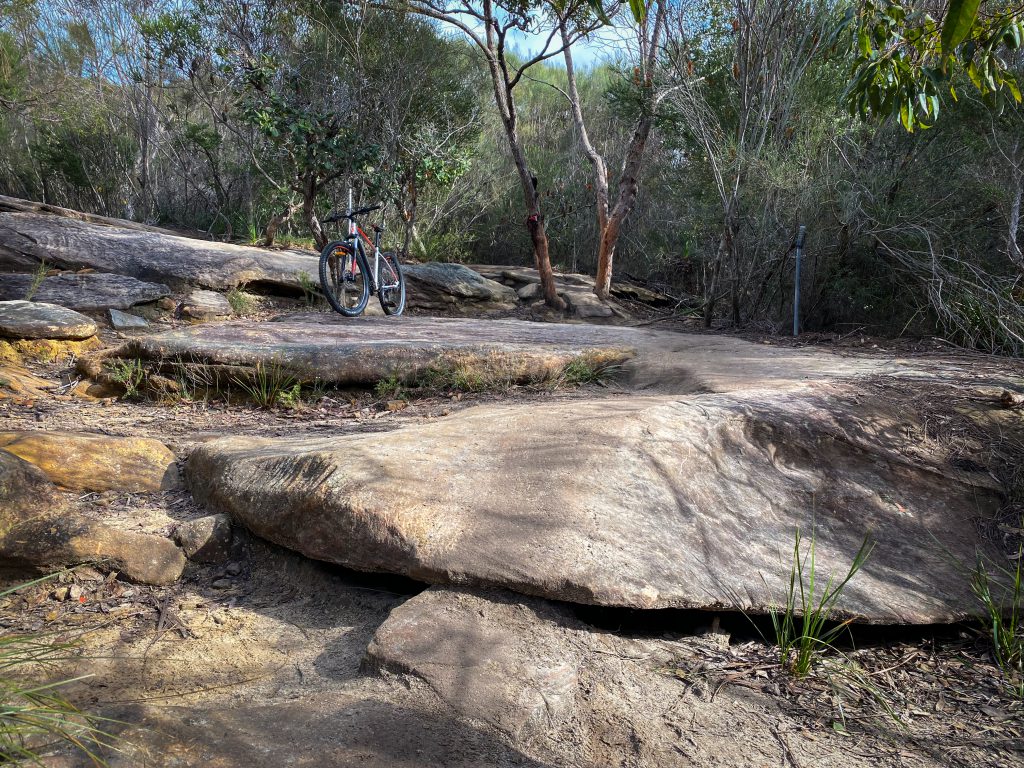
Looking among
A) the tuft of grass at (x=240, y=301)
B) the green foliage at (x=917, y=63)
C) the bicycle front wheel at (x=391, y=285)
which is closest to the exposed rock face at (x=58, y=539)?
the green foliage at (x=917, y=63)

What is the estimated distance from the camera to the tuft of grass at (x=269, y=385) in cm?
457

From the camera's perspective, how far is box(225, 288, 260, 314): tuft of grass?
7.61 m

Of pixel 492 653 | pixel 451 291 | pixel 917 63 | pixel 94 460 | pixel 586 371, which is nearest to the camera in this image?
pixel 492 653

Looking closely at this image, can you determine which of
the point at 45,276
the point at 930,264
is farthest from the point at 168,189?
the point at 930,264

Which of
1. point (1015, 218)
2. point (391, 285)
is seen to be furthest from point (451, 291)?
point (1015, 218)

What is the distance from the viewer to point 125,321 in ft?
20.9

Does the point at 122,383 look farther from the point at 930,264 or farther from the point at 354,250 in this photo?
the point at 930,264

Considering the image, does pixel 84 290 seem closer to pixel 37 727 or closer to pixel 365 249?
pixel 365 249

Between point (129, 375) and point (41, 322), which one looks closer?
point (129, 375)

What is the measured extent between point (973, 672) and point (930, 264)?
4741 mm

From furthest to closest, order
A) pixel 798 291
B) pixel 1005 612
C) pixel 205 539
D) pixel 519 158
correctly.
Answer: pixel 519 158 < pixel 798 291 < pixel 205 539 < pixel 1005 612

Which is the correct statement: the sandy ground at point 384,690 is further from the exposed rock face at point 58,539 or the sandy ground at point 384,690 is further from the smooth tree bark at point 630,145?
the smooth tree bark at point 630,145

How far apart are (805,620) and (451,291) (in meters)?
8.34

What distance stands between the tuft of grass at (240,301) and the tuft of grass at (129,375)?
2.86 meters
